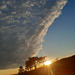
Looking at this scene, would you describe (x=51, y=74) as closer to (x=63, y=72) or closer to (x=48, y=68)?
(x=48, y=68)

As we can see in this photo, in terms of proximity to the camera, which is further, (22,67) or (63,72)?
(22,67)

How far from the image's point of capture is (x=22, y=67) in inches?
2312

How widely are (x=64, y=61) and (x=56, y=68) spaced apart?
205cm

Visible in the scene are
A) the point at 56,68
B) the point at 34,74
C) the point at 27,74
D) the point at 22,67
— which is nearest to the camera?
Result: the point at 56,68

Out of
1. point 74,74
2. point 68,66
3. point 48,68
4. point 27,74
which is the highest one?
point 27,74

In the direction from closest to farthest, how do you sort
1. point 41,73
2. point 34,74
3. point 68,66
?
point 68,66
point 41,73
point 34,74

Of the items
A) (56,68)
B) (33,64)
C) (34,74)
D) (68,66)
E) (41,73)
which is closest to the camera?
(68,66)

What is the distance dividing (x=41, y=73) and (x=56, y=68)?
15.1 feet

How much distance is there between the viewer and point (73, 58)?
15.7 metres

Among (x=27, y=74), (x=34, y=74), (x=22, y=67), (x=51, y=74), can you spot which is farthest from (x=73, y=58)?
(x=22, y=67)

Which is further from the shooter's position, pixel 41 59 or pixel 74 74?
pixel 41 59

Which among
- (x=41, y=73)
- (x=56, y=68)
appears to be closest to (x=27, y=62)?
(x=41, y=73)

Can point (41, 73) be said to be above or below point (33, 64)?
below

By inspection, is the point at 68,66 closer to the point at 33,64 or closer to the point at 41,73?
the point at 41,73
